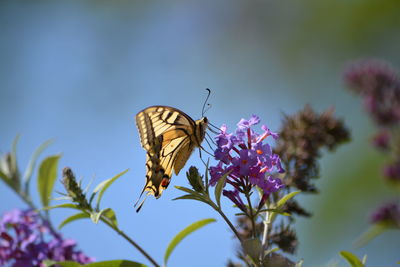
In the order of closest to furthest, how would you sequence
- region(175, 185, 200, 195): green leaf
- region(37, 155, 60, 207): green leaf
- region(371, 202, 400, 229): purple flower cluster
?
region(175, 185, 200, 195): green leaf
region(37, 155, 60, 207): green leaf
region(371, 202, 400, 229): purple flower cluster

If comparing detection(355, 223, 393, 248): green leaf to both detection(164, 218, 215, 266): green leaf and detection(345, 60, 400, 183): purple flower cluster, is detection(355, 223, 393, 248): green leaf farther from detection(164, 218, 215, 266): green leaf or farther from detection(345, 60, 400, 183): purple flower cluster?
detection(164, 218, 215, 266): green leaf

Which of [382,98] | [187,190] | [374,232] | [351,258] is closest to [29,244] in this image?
[187,190]

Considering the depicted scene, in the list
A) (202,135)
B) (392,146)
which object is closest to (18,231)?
(202,135)

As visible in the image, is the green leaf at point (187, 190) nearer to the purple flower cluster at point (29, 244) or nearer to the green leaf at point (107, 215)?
the green leaf at point (107, 215)

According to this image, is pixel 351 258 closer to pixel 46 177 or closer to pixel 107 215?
pixel 107 215

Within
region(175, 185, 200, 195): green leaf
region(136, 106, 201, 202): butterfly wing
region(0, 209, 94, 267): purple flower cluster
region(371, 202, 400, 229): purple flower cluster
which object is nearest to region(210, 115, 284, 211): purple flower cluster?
region(175, 185, 200, 195): green leaf

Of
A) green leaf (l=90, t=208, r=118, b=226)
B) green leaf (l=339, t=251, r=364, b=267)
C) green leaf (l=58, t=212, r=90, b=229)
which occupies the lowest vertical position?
green leaf (l=339, t=251, r=364, b=267)
